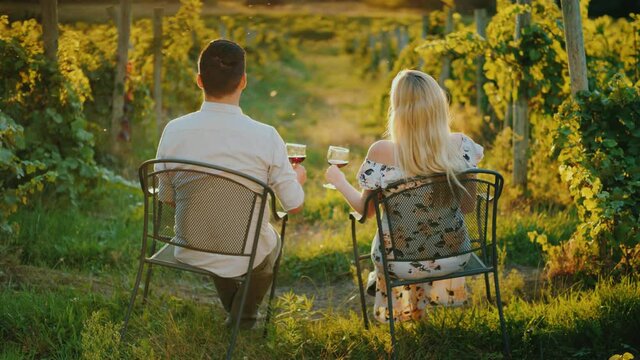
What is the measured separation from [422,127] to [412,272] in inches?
25.3

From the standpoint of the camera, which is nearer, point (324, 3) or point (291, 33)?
point (324, 3)

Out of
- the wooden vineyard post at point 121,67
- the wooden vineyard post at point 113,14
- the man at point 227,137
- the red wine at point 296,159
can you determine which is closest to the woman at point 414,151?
the red wine at point 296,159

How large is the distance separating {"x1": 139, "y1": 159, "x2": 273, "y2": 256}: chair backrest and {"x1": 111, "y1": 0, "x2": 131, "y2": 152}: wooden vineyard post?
165 inches

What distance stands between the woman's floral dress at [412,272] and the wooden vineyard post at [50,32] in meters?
3.11

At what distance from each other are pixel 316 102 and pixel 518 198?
986 cm

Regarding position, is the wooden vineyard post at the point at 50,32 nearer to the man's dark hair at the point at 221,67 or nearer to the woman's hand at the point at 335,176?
the man's dark hair at the point at 221,67

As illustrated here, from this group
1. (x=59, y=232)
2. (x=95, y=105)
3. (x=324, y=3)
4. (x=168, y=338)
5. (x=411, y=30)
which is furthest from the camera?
(x=411, y=30)

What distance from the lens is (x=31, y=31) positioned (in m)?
5.32

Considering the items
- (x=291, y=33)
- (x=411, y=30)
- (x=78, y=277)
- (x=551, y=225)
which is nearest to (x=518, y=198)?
(x=551, y=225)

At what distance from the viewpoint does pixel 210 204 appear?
10.0 ft

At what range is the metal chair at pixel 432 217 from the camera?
311 cm

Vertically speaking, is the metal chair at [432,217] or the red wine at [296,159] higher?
the red wine at [296,159]

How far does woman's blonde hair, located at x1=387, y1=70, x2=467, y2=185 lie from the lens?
3146 mm

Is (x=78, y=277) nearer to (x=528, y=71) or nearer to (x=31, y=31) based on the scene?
(x=31, y=31)
